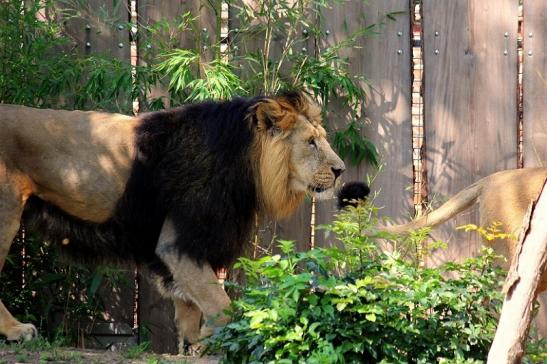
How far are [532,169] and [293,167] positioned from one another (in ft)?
4.57

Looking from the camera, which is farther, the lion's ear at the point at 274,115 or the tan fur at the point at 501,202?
the tan fur at the point at 501,202

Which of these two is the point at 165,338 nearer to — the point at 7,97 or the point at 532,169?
the point at 7,97

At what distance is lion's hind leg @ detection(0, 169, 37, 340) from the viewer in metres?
5.39

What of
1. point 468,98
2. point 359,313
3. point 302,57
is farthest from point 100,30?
point 359,313

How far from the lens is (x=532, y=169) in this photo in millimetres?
5984

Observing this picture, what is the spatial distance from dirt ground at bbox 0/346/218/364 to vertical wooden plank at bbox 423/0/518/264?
7.39 ft

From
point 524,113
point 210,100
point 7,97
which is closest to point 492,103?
point 524,113

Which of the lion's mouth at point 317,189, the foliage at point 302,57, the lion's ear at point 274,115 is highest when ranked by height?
the foliage at point 302,57

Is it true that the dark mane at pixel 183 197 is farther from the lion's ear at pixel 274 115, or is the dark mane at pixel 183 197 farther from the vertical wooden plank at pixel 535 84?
the vertical wooden plank at pixel 535 84

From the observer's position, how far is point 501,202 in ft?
19.3

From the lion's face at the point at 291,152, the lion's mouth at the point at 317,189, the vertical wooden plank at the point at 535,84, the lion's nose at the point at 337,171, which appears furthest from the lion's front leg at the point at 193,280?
the vertical wooden plank at the point at 535,84

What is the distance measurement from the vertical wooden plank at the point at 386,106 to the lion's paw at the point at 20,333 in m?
2.04

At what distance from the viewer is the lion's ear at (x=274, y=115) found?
551cm

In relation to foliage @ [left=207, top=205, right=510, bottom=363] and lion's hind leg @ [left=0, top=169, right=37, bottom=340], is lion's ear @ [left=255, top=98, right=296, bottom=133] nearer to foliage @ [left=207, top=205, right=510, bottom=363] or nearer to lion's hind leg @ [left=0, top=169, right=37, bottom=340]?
lion's hind leg @ [left=0, top=169, right=37, bottom=340]
